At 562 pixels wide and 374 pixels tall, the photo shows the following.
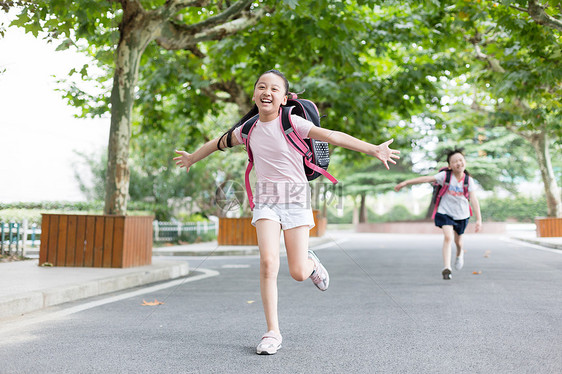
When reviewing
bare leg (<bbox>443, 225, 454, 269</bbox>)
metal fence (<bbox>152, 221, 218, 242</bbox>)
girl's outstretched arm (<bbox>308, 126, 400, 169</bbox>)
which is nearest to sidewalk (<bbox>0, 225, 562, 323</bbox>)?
girl's outstretched arm (<bbox>308, 126, 400, 169</bbox>)

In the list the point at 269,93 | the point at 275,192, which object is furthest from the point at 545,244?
the point at 269,93

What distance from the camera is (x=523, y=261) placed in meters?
12.6

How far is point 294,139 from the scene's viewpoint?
13.7 feet

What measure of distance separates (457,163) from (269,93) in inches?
200

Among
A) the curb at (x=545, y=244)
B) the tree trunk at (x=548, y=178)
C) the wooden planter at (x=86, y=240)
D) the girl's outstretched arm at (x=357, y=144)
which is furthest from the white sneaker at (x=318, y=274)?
the tree trunk at (x=548, y=178)

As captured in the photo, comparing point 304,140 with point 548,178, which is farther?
point 548,178

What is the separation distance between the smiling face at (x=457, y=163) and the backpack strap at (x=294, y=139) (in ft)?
15.8

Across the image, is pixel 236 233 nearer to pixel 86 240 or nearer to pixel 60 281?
pixel 86 240

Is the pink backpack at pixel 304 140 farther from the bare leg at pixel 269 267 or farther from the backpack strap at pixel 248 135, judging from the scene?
the bare leg at pixel 269 267

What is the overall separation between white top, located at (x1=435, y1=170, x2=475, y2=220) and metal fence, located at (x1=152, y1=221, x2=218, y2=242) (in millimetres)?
12349

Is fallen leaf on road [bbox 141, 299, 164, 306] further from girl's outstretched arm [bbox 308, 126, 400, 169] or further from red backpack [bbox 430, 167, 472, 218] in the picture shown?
red backpack [bbox 430, 167, 472, 218]

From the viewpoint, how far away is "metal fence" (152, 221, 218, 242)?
65.8ft

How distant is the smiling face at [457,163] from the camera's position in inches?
333

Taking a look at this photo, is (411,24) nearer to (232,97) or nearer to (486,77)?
(486,77)
